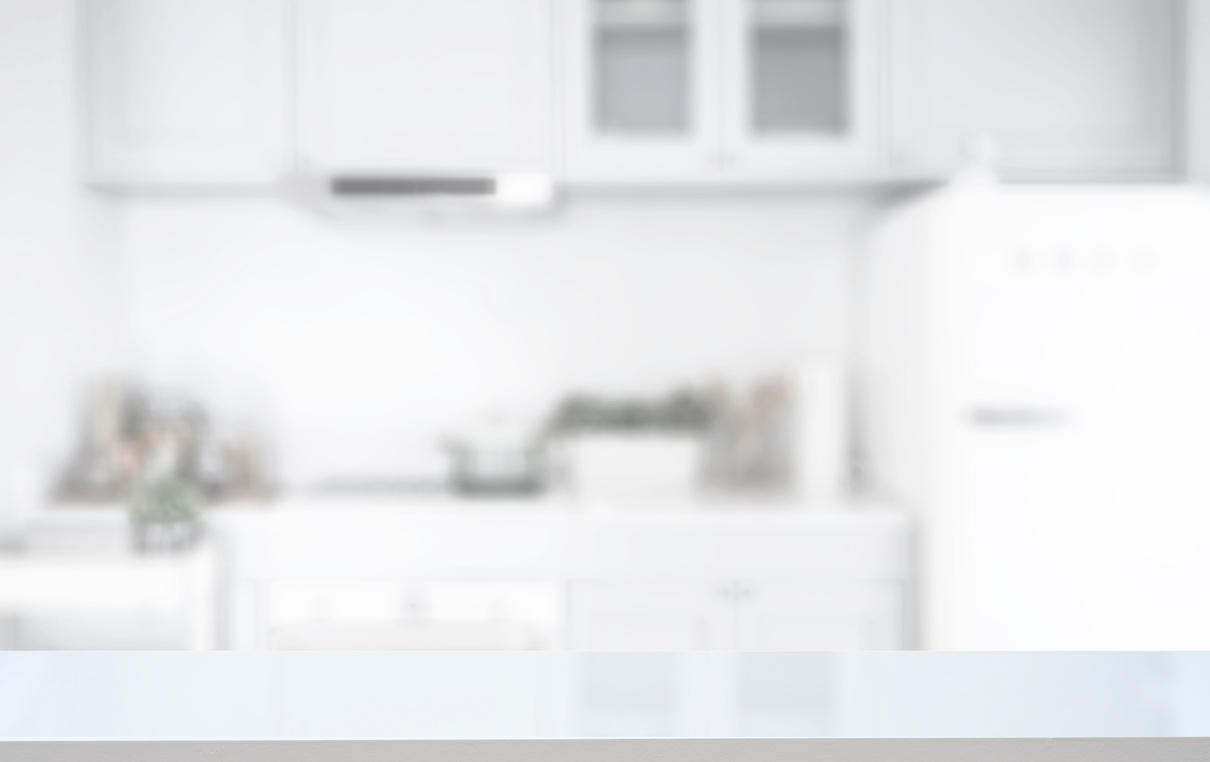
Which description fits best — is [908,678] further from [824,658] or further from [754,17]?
[754,17]

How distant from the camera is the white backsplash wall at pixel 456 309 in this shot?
2787mm

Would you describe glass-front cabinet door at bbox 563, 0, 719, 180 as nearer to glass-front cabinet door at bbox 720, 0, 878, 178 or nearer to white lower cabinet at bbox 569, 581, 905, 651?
glass-front cabinet door at bbox 720, 0, 878, 178

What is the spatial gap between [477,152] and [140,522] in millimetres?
1124

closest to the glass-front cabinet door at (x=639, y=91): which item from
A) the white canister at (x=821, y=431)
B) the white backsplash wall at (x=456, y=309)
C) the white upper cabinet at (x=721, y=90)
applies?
the white upper cabinet at (x=721, y=90)

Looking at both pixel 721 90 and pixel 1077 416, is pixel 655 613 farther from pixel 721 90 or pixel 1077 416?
pixel 721 90

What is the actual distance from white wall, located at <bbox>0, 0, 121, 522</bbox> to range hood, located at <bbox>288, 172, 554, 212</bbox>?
0.58m

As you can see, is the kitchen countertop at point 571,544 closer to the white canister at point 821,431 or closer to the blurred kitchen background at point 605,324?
the blurred kitchen background at point 605,324

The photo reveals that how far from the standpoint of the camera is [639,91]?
2463 mm

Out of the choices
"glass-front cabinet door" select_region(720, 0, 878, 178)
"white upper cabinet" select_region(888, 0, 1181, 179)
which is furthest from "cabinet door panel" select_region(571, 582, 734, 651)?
"white upper cabinet" select_region(888, 0, 1181, 179)

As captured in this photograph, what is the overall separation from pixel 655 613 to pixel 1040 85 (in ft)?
5.11

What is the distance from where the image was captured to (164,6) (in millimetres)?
2469

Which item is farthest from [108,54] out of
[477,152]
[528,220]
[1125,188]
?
[1125,188]

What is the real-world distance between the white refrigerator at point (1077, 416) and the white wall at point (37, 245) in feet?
6.65

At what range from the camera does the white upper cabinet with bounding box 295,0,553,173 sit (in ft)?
8.02
